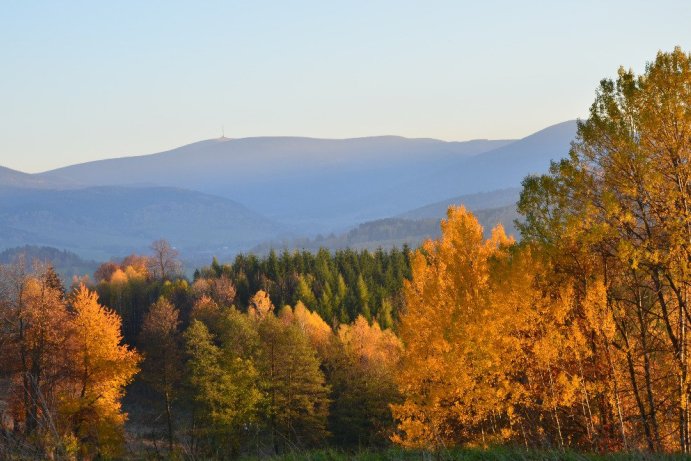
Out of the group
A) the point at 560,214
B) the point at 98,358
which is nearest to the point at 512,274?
the point at 560,214

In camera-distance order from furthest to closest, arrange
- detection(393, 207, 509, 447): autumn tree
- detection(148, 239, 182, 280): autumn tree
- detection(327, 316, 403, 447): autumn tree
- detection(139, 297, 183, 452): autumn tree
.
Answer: detection(148, 239, 182, 280): autumn tree < detection(139, 297, 183, 452): autumn tree < detection(327, 316, 403, 447): autumn tree < detection(393, 207, 509, 447): autumn tree

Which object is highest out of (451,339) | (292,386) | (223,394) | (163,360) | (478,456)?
(451,339)

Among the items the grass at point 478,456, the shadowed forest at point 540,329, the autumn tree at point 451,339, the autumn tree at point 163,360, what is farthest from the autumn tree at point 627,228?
the autumn tree at point 163,360

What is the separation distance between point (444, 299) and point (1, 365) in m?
25.9

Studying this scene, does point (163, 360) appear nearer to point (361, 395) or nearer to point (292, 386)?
point (292, 386)

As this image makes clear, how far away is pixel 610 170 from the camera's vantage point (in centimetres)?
1872

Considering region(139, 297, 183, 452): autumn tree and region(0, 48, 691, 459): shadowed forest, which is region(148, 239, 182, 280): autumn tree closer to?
region(139, 297, 183, 452): autumn tree

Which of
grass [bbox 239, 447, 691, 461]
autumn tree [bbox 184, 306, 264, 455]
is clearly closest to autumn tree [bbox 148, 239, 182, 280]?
autumn tree [bbox 184, 306, 264, 455]

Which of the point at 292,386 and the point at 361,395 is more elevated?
the point at 292,386

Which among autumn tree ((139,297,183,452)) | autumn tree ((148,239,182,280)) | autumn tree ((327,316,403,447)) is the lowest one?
autumn tree ((327,316,403,447))

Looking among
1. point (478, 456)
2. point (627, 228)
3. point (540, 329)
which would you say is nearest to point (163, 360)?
point (540, 329)

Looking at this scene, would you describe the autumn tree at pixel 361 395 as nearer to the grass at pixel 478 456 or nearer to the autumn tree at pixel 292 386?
the autumn tree at pixel 292 386

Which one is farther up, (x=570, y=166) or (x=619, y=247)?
(x=570, y=166)

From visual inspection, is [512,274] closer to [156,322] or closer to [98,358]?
[98,358]
